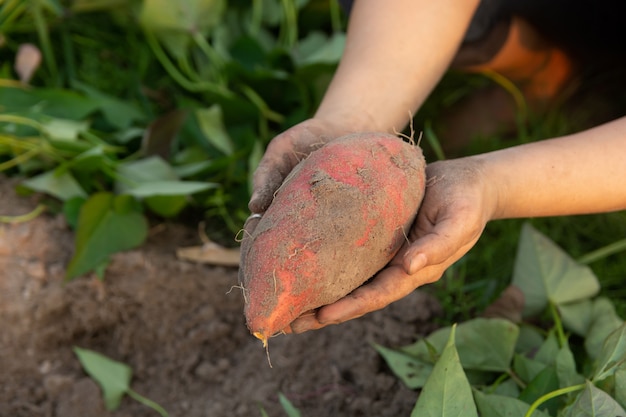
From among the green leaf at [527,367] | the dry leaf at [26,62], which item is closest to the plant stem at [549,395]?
the green leaf at [527,367]

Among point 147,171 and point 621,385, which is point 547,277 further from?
point 147,171

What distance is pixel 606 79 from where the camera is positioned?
76.5 inches

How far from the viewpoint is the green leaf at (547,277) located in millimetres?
1387

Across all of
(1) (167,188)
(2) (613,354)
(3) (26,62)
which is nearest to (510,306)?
(2) (613,354)

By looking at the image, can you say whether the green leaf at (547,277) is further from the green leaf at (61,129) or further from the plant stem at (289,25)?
the green leaf at (61,129)

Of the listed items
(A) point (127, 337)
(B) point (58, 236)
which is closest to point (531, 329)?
(A) point (127, 337)

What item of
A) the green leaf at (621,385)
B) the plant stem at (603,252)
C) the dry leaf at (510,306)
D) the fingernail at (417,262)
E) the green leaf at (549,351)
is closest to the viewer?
the fingernail at (417,262)

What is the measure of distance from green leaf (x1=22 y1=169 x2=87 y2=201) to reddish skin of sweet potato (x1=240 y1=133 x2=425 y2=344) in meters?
0.63

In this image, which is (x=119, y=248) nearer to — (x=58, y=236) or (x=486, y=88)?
(x=58, y=236)

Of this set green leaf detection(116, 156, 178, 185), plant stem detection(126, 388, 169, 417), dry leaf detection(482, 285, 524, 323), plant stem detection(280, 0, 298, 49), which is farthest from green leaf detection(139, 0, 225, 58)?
dry leaf detection(482, 285, 524, 323)

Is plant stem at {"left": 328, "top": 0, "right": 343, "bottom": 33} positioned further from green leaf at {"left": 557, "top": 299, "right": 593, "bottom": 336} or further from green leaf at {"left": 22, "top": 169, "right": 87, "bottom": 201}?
green leaf at {"left": 557, "top": 299, "right": 593, "bottom": 336}

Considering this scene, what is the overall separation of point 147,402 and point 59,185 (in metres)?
0.51

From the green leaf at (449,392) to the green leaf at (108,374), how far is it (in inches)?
24.5

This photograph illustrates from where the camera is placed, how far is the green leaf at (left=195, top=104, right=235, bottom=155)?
1598 millimetres
